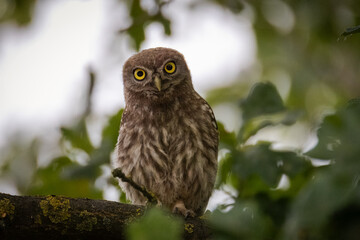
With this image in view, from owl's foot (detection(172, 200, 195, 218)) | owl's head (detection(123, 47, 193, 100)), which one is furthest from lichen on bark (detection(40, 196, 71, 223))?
owl's head (detection(123, 47, 193, 100))

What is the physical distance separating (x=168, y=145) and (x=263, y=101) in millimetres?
947

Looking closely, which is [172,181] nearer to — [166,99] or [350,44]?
[166,99]

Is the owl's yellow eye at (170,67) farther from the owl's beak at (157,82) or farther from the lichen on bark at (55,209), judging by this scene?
the lichen on bark at (55,209)

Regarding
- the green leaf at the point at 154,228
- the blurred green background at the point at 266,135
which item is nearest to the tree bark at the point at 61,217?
the blurred green background at the point at 266,135

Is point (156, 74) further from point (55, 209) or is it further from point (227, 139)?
point (55, 209)

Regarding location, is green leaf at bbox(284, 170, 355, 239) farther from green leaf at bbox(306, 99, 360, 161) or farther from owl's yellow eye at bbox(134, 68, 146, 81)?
owl's yellow eye at bbox(134, 68, 146, 81)

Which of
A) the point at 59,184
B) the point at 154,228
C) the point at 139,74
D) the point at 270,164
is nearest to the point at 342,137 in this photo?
the point at 154,228

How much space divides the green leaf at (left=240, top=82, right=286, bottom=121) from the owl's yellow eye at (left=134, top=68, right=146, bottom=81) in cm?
144

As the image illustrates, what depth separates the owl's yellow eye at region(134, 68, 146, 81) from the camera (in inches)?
186

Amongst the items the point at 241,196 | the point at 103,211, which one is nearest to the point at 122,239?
the point at 103,211

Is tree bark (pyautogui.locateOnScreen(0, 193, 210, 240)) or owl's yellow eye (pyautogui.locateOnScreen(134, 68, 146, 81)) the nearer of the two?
tree bark (pyautogui.locateOnScreen(0, 193, 210, 240))

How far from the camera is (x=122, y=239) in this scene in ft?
9.10

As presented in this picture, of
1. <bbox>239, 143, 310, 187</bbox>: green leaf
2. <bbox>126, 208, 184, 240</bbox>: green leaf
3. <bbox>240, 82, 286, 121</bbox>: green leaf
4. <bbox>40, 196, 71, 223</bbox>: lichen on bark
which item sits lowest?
→ <bbox>126, 208, 184, 240</bbox>: green leaf

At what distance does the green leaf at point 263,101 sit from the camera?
3455 mm
